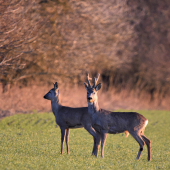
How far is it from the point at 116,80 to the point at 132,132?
23325 millimetres

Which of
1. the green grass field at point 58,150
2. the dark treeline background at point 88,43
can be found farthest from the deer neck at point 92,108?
the dark treeline background at point 88,43

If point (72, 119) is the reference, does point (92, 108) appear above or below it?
above

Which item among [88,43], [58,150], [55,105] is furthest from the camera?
[88,43]

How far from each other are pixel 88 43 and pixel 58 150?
16182 mm

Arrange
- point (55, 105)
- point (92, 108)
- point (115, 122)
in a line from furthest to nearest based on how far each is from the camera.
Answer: point (55, 105) < point (92, 108) < point (115, 122)

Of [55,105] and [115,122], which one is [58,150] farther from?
[115,122]

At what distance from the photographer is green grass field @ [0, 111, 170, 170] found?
9.10m

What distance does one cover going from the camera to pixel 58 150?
11.4 m

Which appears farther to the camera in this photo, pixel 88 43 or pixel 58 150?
pixel 88 43

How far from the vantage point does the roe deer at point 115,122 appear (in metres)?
10.2

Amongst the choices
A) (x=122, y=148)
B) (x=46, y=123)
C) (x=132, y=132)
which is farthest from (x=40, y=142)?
(x=46, y=123)

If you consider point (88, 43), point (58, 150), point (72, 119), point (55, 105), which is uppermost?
point (88, 43)

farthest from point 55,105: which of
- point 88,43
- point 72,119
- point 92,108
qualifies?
point 88,43

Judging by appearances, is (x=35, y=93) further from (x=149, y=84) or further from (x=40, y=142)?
(x=149, y=84)
